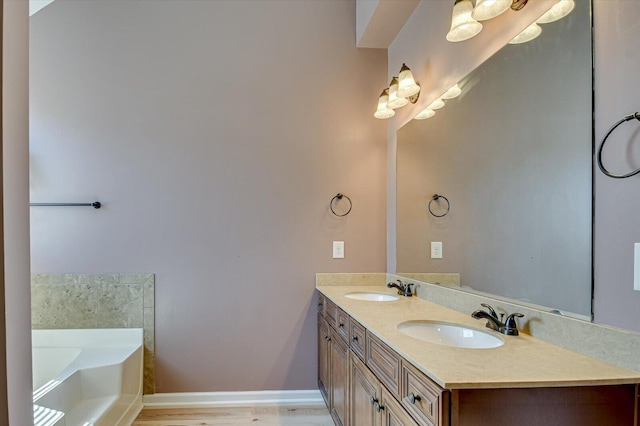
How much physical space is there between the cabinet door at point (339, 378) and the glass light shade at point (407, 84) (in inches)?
59.8

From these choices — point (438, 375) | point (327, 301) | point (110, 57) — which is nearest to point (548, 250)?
point (438, 375)

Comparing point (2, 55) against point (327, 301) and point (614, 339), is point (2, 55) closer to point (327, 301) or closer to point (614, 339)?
point (614, 339)

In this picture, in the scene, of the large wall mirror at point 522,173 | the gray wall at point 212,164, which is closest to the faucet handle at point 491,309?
the large wall mirror at point 522,173

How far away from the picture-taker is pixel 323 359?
2371 millimetres

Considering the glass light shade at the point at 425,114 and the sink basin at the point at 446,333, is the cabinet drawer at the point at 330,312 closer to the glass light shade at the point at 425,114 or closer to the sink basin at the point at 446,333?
the sink basin at the point at 446,333

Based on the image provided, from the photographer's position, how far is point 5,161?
2.19 feet

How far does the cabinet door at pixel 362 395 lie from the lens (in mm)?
1393

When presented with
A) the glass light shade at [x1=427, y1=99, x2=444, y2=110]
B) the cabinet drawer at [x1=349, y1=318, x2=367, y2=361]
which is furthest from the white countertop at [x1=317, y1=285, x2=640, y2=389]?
the glass light shade at [x1=427, y1=99, x2=444, y2=110]

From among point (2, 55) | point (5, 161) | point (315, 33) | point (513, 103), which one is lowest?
point (5, 161)

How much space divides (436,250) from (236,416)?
1.70 m

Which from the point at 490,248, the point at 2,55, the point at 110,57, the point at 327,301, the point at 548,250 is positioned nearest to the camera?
the point at 2,55

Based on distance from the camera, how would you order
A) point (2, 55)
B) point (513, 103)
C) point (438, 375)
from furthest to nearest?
point (513, 103), point (438, 375), point (2, 55)

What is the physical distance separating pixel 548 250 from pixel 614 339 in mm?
361

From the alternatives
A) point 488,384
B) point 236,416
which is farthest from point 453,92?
point 236,416
